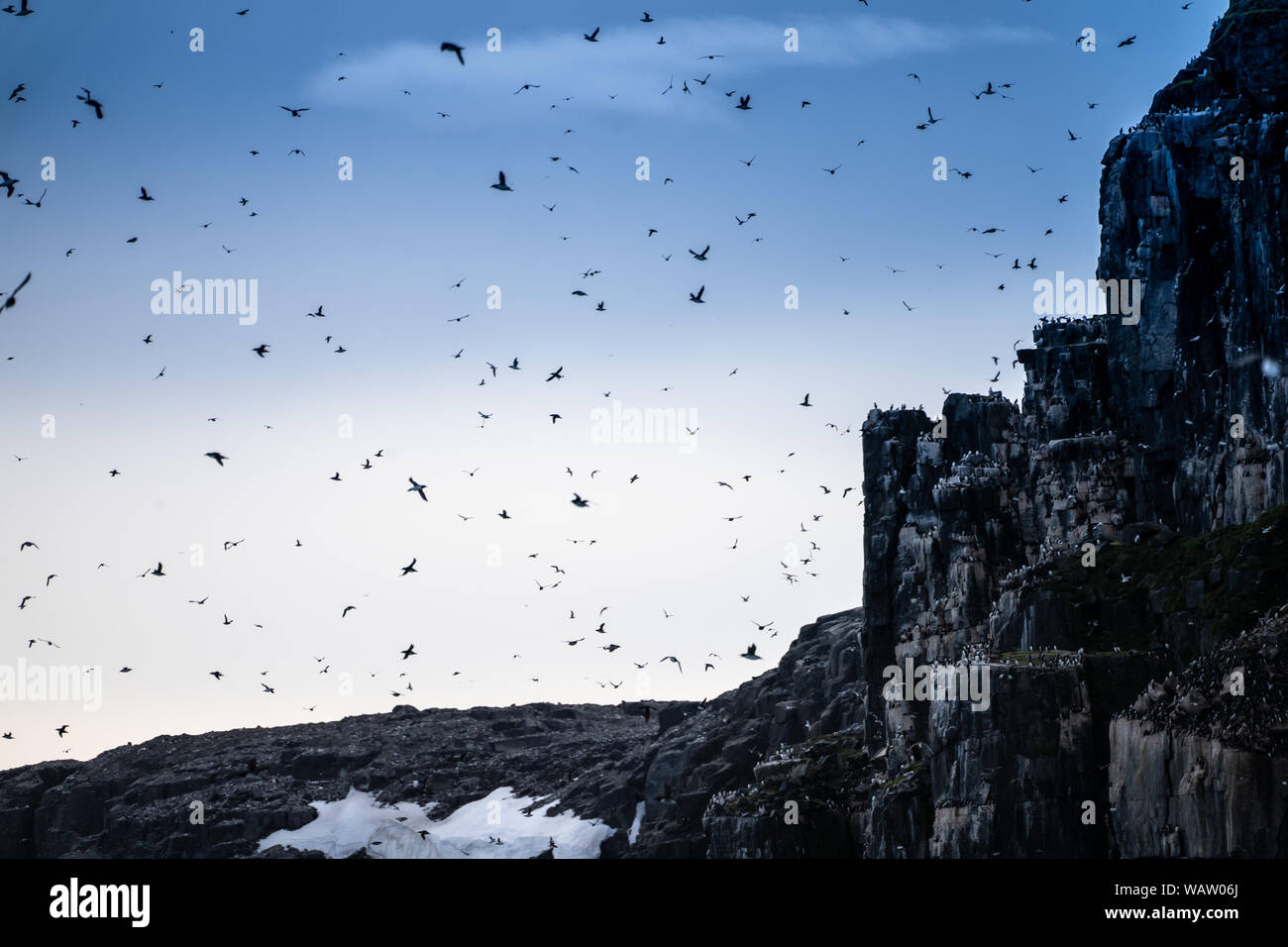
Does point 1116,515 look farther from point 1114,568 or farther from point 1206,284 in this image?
point 1114,568

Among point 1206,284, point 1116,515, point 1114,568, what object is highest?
point 1206,284

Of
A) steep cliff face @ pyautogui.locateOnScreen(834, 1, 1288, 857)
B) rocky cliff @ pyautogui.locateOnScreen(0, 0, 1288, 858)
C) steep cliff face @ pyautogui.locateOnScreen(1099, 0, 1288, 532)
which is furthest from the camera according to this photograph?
steep cliff face @ pyautogui.locateOnScreen(1099, 0, 1288, 532)

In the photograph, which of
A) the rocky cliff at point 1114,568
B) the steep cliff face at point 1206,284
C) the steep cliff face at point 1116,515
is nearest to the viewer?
the rocky cliff at point 1114,568

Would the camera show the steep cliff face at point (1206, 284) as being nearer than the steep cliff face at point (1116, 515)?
No

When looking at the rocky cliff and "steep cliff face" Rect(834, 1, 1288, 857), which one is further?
"steep cliff face" Rect(834, 1, 1288, 857)

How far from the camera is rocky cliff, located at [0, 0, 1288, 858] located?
298 ft

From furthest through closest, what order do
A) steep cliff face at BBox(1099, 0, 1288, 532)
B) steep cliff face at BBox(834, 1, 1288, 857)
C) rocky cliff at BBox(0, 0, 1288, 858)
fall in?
1. steep cliff face at BBox(1099, 0, 1288, 532)
2. steep cliff face at BBox(834, 1, 1288, 857)
3. rocky cliff at BBox(0, 0, 1288, 858)

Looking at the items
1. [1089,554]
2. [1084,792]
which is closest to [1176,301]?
[1089,554]

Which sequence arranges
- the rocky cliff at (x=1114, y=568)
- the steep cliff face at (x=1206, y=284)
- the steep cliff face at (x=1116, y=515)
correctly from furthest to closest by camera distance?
the steep cliff face at (x=1206, y=284) < the steep cliff face at (x=1116, y=515) < the rocky cliff at (x=1114, y=568)

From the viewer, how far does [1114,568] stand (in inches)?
4697

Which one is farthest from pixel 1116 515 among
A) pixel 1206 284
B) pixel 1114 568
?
pixel 1114 568

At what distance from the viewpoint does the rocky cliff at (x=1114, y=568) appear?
90688mm
